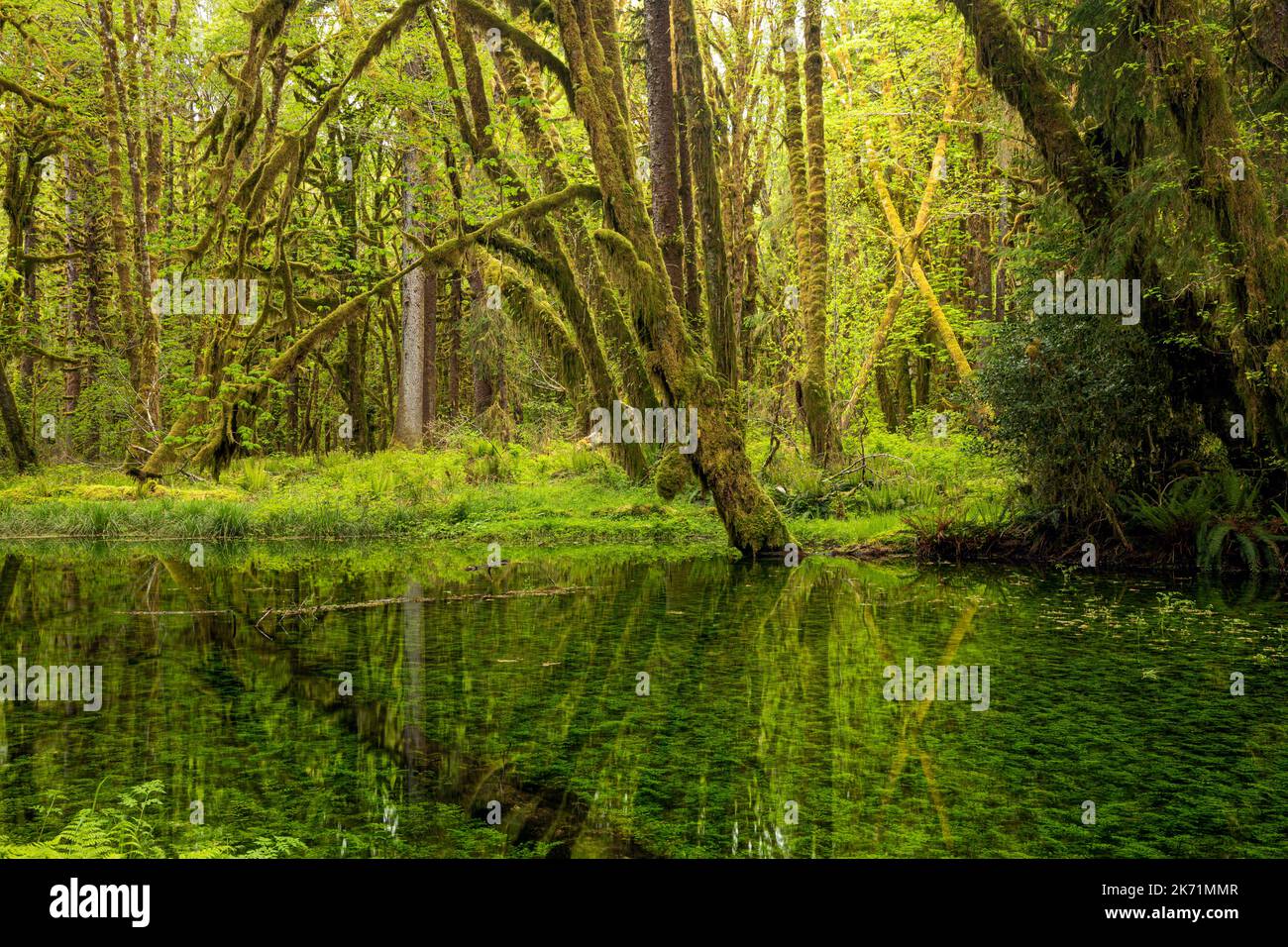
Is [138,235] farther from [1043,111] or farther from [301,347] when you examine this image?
[1043,111]

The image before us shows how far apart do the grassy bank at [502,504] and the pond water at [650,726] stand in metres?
4.47

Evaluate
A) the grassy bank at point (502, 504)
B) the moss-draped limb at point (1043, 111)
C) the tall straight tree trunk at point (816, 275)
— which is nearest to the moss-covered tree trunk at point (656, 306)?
the grassy bank at point (502, 504)

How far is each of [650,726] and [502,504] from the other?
10887 millimetres

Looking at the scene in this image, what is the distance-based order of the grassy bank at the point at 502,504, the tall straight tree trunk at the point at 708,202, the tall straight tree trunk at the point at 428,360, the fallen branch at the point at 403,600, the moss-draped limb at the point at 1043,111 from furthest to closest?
the tall straight tree trunk at the point at 428,360 → the tall straight tree trunk at the point at 708,202 → the grassy bank at the point at 502,504 → the moss-draped limb at the point at 1043,111 → the fallen branch at the point at 403,600

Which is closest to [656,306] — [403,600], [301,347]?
[301,347]

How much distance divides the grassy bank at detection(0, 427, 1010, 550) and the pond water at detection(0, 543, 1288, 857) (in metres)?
4.47

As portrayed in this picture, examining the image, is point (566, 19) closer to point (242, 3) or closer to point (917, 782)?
point (917, 782)

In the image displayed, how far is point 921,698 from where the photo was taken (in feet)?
17.4

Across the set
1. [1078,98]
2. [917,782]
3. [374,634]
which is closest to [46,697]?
[374,634]

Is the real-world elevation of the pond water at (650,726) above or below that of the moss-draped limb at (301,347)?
below

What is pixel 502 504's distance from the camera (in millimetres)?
15453

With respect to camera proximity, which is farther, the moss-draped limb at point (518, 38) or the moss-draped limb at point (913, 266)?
the moss-draped limb at point (913, 266)

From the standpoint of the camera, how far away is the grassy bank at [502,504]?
1336 cm

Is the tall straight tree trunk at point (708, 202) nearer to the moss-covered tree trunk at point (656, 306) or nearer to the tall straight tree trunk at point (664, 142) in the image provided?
the tall straight tree trunk at point (664, 142)
